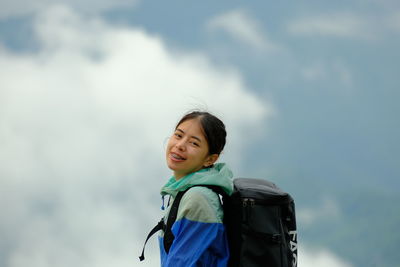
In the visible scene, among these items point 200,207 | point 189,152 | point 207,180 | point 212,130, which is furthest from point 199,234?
point 212,130

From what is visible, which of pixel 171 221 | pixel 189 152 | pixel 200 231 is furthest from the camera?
pixel 189 152

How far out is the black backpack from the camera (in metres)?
2.46

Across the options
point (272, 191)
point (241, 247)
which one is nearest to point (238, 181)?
point (272, 191)

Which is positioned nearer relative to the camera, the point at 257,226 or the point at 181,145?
the point at 257,226

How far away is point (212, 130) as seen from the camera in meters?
2.77

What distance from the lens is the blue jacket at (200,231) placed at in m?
2.41

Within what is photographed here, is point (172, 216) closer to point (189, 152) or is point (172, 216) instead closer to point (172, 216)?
point (172, 216)

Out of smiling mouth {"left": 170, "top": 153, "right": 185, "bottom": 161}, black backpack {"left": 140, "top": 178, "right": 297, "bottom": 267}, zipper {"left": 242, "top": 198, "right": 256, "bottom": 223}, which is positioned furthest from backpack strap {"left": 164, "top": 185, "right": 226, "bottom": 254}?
smiling mouth {"left": 170, "top": 153, "right": 185, "bottom": 161}

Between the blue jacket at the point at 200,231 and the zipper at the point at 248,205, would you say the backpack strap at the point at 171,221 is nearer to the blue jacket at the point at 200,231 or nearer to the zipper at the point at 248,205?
the blue jacket at the point at 200,231

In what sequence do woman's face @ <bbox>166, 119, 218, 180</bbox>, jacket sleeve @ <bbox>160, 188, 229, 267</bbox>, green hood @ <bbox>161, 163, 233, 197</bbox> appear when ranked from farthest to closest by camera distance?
woman's face @ <bbox>166, 119, 218, 180</bbox> → green hood @ <bbox>161, 163, 233, 197</bbox> → jacket sleeve @ <bbox>160, 188, 229, 267</bbox>

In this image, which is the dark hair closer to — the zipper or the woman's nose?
the woman's nose

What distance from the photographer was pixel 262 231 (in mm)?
2477

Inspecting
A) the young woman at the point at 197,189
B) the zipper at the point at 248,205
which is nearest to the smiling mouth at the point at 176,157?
the young woman at the point at 197,189

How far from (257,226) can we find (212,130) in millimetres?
605
